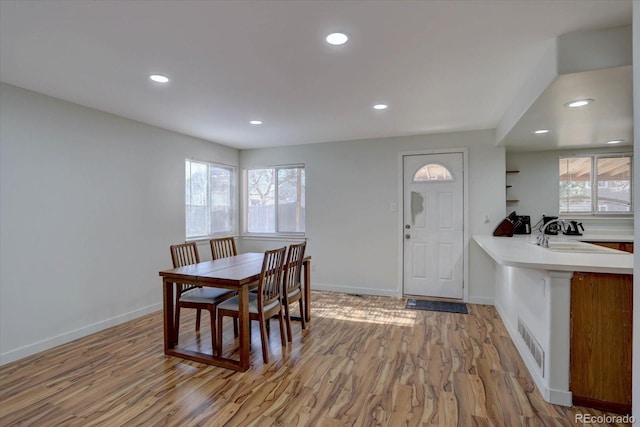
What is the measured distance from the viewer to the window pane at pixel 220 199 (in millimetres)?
5230

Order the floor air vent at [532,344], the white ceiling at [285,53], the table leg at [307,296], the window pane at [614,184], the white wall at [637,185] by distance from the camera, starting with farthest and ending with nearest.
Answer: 1. the window pane at [614,184]
2. the table leg at [307,296]
3. the floor air vent at [532,344]
4. the white ceiling at [285,53]
5. the white wall at [637,185]

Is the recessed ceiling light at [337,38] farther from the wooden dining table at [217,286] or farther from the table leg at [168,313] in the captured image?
the table leg at [168,313]

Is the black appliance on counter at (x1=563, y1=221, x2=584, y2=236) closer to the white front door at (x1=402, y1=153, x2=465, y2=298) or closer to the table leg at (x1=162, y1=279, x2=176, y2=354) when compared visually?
the white front door at (x1=402, y1=153, x2=465, y2=298)

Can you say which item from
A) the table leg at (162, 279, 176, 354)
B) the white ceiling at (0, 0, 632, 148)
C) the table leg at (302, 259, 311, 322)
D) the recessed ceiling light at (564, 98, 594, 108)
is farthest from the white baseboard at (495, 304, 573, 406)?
the table leg at (162, 279, 176, 354)

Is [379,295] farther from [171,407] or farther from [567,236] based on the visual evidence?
[171,407]

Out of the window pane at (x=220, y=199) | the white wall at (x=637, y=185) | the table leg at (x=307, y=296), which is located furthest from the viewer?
the window pane at (x=220, y=199)

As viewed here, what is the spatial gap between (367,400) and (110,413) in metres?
1.65

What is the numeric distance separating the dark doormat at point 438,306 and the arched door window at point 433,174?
1.68 m

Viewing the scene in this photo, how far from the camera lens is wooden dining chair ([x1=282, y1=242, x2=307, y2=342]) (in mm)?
3160

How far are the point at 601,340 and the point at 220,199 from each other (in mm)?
4863

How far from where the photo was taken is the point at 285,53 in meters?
2.23

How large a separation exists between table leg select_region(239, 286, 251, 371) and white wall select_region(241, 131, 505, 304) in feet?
8.52

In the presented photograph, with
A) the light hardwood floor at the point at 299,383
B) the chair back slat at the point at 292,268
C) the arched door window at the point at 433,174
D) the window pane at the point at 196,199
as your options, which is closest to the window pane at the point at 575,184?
the arched door window at the point at 433,174

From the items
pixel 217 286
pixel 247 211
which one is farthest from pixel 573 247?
pixel 247 211
